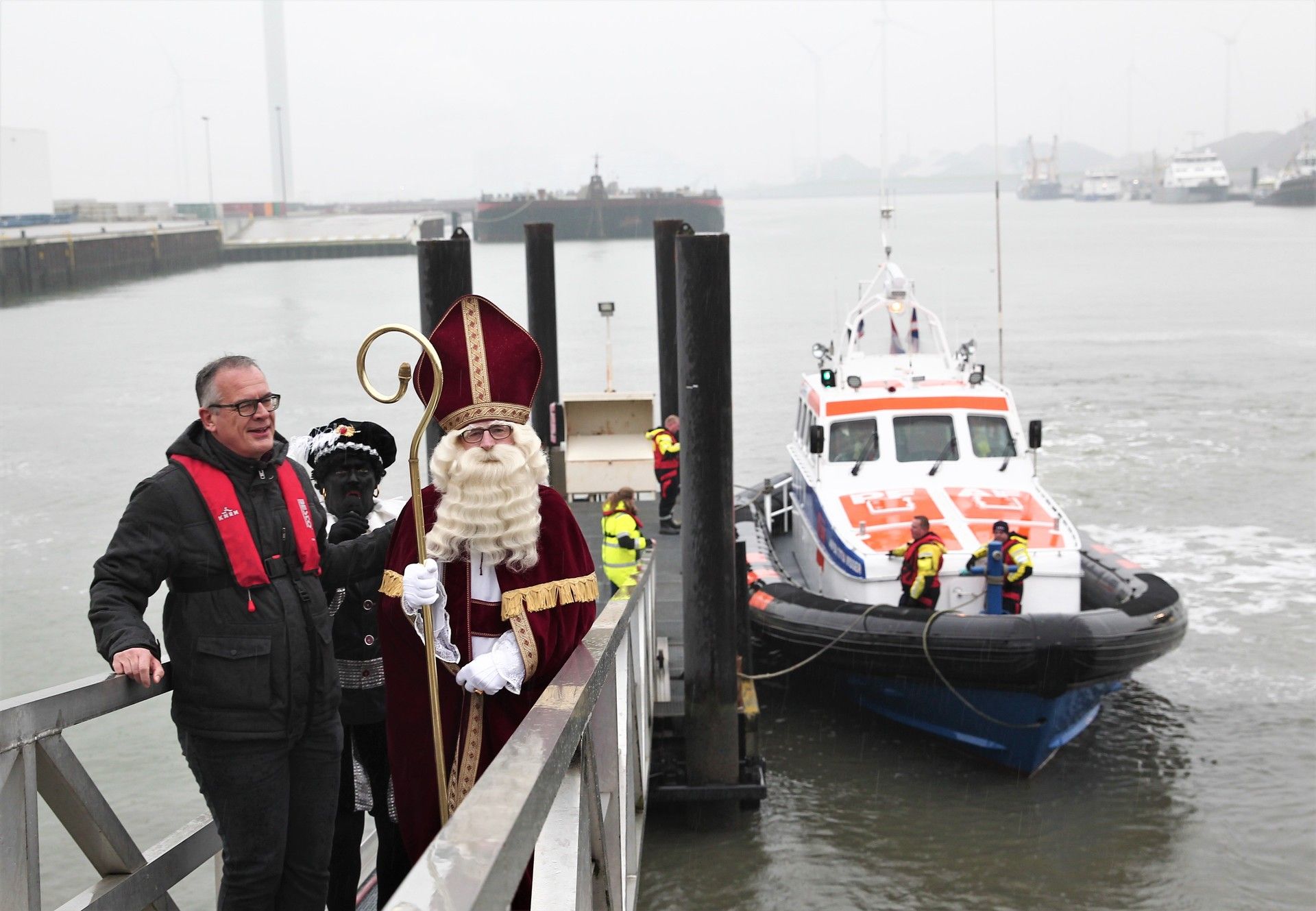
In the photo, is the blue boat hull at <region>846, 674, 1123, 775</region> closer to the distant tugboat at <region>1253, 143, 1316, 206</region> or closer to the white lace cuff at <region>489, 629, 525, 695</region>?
the white lace cuff at <region>489, 629, 525, 695</region>

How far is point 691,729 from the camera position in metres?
8.55

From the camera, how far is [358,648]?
3773mm

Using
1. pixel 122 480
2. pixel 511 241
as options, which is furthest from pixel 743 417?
pixel 511 241

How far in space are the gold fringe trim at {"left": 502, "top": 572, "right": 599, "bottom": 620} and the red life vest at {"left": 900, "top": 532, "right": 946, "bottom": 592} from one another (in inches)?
265

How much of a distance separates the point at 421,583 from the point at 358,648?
0.89 metres

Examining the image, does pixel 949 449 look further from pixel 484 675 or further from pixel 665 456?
pixel 484 675

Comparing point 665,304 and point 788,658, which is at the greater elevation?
point 665,304

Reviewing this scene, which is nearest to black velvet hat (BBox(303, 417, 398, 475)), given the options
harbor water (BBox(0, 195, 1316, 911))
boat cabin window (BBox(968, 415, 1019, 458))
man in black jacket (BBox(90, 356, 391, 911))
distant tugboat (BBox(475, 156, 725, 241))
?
man in black jacket (BBox(90, 356, 391, 911))

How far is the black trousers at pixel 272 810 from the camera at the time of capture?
316 centimetres

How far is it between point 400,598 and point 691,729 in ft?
18.5

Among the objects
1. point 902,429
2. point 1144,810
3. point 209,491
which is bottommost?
point 1144,810

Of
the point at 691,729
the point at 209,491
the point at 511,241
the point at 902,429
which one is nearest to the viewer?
the point at 209,491

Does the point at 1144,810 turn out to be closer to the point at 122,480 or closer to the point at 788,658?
the point at 788,658

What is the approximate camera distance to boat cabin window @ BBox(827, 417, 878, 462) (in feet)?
37.7
